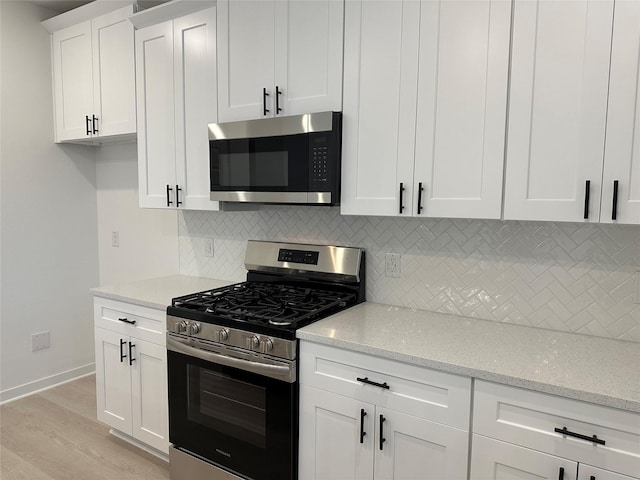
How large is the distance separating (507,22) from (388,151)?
25.1 inches

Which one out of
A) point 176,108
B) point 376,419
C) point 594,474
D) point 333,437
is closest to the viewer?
point 594,474

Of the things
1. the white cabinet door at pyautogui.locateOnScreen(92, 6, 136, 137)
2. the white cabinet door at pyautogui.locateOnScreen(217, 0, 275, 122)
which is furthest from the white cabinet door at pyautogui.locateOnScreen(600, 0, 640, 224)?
the white cabinet door at pyautogui.locateOnScreen(92, 6, 136, 137)

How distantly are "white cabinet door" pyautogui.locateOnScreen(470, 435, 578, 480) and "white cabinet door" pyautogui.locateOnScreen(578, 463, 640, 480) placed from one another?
0.05 ft

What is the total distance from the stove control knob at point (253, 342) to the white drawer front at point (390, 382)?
0.20 m

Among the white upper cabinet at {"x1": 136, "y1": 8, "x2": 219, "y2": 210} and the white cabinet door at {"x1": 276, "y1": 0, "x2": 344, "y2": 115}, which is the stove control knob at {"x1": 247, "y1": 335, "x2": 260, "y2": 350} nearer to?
the white upper cabinet at {"x1": 136, "y1": 8, "x2": 219, "y2": 210}

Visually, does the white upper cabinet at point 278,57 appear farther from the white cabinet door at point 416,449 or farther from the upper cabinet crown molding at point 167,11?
the white cabinet door at point 416,449

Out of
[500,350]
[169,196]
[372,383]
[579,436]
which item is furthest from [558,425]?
[169,196]

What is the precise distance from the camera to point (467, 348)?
164cm

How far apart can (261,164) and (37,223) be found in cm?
215

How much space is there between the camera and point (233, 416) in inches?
79.6

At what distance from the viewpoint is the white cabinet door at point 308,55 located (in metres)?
2.01

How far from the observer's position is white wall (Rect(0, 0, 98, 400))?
3.14 m

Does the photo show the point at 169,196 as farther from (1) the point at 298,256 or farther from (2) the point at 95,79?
(2) the point at 95,79

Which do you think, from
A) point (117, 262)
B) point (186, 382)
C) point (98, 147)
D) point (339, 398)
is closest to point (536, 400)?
point (339, 398)
